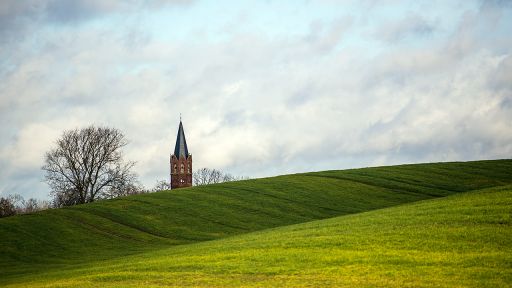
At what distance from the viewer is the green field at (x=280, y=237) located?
25.3 meters

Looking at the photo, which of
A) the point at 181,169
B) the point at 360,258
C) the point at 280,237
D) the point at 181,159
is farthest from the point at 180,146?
the point at 360,258

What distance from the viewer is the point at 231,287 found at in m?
24.0

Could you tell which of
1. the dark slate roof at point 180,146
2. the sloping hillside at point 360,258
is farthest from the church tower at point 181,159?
the sloping hillside at point 360,258

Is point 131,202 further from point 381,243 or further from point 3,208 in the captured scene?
point 381,243

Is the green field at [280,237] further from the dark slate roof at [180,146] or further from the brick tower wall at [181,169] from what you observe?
the dark slate roof at [180,146]

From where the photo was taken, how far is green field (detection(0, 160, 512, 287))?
25266 mm

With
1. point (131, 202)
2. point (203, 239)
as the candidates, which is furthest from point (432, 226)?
point (131, 202)

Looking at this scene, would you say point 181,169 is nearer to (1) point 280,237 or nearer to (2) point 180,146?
(2) point 180,146

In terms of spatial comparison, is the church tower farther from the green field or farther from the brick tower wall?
the green field

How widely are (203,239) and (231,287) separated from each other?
29901mm

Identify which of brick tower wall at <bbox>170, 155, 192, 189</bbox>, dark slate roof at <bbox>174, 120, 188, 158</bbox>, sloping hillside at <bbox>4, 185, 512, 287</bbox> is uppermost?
dark slate roof at <bbox>174, 120, 188, 158</bbox>

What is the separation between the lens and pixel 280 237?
36781 mm

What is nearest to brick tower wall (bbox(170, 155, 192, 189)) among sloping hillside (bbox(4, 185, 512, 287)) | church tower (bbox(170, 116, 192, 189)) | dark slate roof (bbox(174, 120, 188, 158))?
church tower (bbox(170, 116, 192, 189))

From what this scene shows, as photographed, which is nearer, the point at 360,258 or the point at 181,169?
the point at 360,258
